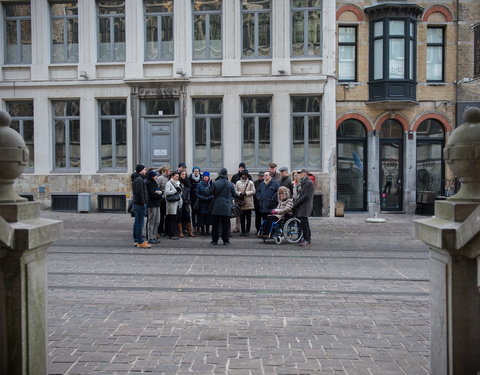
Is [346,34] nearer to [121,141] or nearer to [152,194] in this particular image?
[121,141]

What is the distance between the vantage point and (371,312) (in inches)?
265

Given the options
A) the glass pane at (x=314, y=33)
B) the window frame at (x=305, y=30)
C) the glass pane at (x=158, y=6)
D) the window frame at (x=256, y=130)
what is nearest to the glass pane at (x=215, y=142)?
the window frame at (x=256, y=130)

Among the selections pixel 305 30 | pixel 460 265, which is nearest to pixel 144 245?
pixel 460 265

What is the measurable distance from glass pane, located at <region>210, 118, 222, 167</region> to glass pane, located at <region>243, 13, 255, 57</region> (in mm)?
2821

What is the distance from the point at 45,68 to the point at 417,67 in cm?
1470

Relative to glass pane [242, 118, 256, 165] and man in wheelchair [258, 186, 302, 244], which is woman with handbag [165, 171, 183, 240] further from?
glass pane [242, 118, 256, 165]

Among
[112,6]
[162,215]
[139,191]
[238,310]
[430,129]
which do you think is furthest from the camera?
[430,129]

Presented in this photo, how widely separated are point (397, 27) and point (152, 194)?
13753 millimetres

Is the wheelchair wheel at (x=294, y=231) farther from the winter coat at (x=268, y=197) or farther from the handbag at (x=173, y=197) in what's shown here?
the handbag at (x=173, y=197)

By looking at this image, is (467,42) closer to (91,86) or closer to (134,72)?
(134,72)

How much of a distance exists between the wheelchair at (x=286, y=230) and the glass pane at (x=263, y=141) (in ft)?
25.5

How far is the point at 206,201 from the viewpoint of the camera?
14305mm

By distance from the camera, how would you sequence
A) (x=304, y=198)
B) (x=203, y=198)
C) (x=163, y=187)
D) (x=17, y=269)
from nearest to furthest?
(x=17, y=269)
(x=304, y=198)
(x=163, y=187)
(x=203, y=198)

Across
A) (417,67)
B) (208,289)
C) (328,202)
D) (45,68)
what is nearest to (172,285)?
(208,289)
